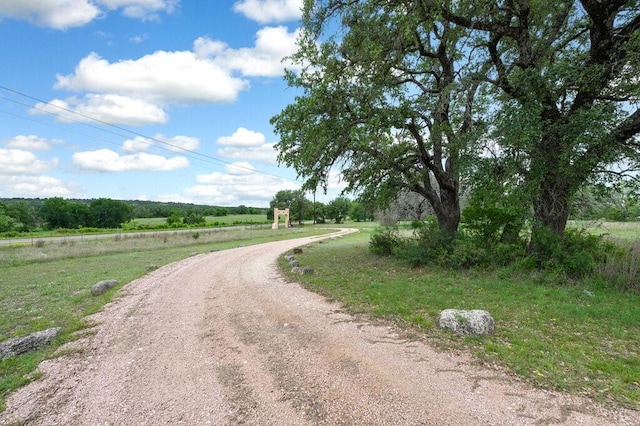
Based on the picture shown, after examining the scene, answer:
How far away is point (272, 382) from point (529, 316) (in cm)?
524

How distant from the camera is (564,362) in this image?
4.36m

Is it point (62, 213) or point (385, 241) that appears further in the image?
point (62, 213)

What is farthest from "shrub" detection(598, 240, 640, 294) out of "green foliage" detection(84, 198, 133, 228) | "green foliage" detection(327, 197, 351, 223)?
"green foliage" detection(327, 197, 351, 223)

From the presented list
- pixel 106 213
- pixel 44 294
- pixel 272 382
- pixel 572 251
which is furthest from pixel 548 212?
pixel 106 213

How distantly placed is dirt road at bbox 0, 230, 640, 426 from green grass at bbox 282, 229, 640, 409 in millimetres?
514

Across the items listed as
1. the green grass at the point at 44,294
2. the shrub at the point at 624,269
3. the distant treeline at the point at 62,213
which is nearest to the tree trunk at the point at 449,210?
the shrub at the point at 624,269

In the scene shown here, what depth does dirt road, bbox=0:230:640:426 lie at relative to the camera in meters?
3.33

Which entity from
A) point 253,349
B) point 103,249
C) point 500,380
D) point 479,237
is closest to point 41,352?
point 253,349

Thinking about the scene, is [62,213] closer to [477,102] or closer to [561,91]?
[477,102]

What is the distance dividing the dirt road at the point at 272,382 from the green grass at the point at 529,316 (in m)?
0.51

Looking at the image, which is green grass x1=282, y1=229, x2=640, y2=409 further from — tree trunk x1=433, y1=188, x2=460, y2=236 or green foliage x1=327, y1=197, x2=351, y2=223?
green foliage x1=327, y1=197, x2=351, y2=223

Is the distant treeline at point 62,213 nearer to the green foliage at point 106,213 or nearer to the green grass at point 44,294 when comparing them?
the green foliage at point 106,213

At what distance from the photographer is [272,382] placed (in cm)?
402

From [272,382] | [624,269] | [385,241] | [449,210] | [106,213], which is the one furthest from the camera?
[106,213]
